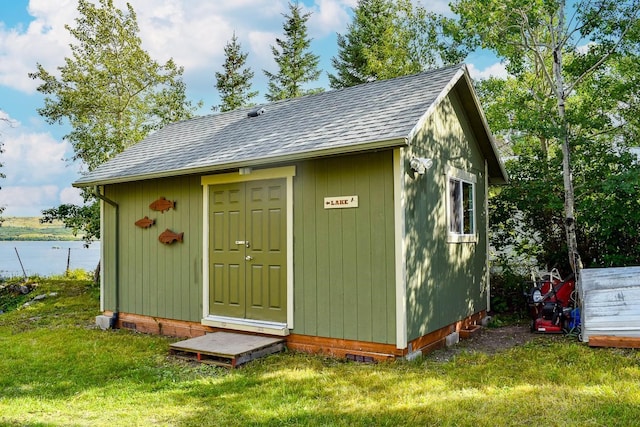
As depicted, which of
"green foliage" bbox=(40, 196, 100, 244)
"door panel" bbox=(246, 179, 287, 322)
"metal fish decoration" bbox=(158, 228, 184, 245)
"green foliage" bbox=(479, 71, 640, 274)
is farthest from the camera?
"green foliage" bbox=(40, 196, 100, 244)

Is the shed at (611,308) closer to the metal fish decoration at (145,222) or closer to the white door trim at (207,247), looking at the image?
the white door trim at (207,247)

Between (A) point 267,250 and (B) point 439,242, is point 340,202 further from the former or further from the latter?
(B) point 439,242

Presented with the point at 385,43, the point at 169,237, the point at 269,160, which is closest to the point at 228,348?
the point at 269,160

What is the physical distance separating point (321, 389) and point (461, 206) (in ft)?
12.0

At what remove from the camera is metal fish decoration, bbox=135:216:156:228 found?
284 inches

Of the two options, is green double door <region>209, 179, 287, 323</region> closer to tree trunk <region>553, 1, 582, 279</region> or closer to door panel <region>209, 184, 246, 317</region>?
door panel <region>209, 184, 246, 317</region>

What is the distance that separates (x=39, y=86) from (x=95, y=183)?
870 cm

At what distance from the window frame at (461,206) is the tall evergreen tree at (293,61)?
15213 mm

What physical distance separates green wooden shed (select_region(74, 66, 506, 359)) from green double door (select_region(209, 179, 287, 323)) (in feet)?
0.06

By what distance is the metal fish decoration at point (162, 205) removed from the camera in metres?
6.98

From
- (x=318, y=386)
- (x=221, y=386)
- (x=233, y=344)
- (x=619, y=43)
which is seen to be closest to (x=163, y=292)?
(x=233, y=344)

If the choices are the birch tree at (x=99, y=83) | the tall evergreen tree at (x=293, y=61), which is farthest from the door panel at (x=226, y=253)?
the tall evergreen tree at (x=293, y=61)

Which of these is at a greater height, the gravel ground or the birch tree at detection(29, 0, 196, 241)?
the birch tree at detection(29, 0, 196, 241)

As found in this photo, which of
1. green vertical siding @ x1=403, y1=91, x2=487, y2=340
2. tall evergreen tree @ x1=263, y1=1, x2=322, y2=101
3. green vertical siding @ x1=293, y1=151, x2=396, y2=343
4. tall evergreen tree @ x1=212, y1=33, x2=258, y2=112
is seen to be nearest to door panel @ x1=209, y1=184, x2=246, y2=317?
green vertical siding @ x1=293, y1=151, x2=396, y2=343
